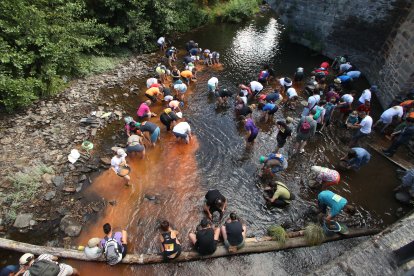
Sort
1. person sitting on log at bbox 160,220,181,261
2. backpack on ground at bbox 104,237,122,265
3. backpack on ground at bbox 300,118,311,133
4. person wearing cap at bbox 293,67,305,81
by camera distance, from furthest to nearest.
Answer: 1. person wearing cap at bbox 293,67,305,81
2. backpack on ground at bbox 300,118,311,133
3. person sitting on log at bbox 160,220,181,261
4. backpack on ground at bbox 104,237,122,265

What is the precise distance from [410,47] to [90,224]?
15910 millimetres

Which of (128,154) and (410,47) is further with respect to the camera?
(410,47)

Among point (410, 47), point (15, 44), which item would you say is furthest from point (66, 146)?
point (410, 47)

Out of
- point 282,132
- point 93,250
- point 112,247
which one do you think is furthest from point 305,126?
point 93,250

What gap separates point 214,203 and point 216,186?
4.84ft

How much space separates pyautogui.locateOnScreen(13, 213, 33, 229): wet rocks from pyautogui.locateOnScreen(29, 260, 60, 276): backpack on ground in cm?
227

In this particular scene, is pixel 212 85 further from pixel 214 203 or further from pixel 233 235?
pixel 233 235

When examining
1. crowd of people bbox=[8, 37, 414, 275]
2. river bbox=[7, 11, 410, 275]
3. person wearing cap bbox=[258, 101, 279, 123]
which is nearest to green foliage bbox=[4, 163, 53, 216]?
river bbox=[7, 11, 410, 275]

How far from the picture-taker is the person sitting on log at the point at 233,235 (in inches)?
316

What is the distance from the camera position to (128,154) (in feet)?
37.5

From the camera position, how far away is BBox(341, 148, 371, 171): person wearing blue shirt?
10.2m

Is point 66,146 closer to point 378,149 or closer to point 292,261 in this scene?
point 292,261

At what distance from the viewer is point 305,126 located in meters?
10.8

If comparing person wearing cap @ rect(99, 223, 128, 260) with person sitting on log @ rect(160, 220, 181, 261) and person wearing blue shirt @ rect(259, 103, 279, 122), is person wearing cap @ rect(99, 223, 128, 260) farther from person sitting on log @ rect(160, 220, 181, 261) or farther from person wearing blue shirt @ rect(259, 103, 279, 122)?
person wearing blue shirt @ rect(259, 103, 279, 122)
